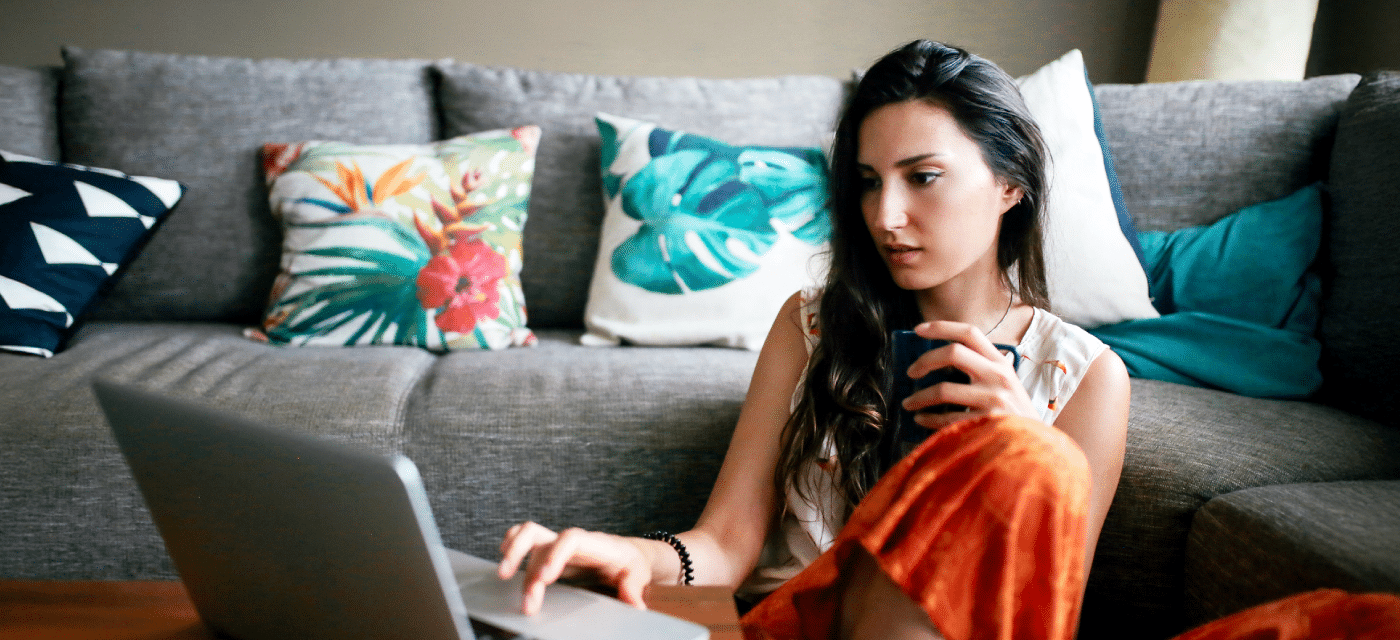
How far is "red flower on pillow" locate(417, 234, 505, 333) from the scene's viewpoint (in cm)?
161

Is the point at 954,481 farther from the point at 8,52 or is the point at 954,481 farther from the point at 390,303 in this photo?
the point at 8,52

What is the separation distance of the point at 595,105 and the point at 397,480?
5.06ft

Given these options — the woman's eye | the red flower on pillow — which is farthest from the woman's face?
the red flower on pillow

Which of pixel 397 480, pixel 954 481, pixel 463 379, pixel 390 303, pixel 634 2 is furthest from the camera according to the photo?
pixel 634 2

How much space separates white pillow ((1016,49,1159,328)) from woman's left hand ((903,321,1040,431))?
80 centimetres

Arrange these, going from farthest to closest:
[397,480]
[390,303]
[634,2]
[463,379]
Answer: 1. [634,2]
2. [390,303]
3. [463,379]
4. [397,480]

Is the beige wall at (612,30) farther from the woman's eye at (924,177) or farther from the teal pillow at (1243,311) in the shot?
the woman's eye at (924,177)

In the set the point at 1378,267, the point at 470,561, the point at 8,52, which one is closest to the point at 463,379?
the point at 470,561

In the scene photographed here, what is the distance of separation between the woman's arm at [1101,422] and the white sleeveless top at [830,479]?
0.01 m

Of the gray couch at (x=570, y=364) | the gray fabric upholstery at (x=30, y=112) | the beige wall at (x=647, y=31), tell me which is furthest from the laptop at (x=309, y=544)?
the beige wall at (x=647, y=31)

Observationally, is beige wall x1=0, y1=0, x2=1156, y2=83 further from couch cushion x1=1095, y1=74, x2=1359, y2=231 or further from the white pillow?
the white pillow

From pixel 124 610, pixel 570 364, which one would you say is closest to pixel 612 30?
pixel 570 364

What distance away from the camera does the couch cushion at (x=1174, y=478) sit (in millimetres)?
1011

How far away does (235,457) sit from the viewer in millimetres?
506
